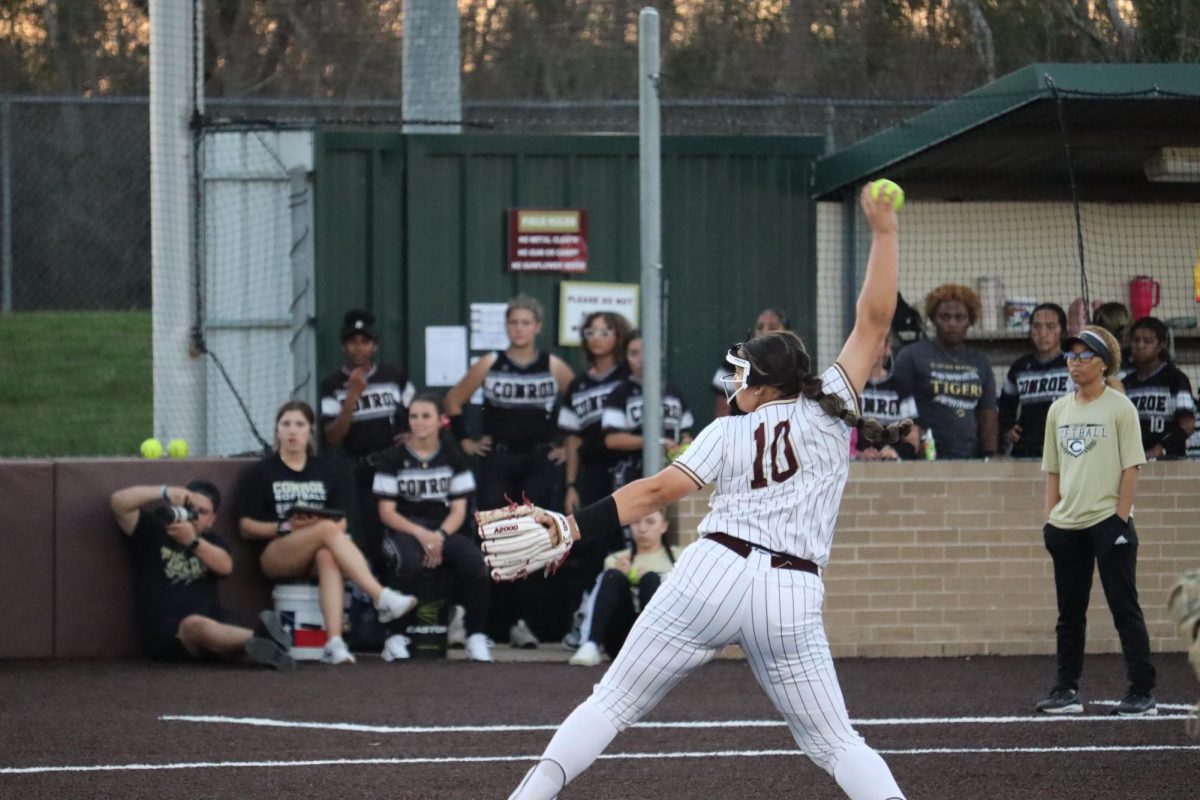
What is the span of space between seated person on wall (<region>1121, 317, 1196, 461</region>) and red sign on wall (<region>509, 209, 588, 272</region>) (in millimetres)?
3660

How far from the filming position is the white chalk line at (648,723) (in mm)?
7742

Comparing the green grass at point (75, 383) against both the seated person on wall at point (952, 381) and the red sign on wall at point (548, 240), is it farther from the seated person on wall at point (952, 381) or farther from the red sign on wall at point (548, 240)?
the seated person on wall at point (952, 381)

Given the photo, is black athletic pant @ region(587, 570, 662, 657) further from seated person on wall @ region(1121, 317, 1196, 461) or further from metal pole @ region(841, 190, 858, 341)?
seated person on wall @ region(1121, 317, 1196, 461)

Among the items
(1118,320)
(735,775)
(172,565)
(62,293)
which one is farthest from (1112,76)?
(62,293)

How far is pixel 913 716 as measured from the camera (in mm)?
8117

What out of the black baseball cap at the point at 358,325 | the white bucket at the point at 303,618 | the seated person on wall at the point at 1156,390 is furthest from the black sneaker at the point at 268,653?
the seated person on wall at the point at 1156,390

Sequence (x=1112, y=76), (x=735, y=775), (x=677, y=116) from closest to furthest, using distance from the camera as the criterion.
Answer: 1. (x=735, y=775)
2. (x=1112, y=76)
3. (x=677, y=116)

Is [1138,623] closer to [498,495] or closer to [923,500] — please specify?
[923,500]

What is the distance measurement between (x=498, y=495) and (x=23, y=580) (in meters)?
2.85

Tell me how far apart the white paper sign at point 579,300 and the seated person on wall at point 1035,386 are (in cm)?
261

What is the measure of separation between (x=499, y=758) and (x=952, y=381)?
15.2 ft

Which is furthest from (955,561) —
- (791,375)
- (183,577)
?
(791,375)

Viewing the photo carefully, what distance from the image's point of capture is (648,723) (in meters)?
8.02

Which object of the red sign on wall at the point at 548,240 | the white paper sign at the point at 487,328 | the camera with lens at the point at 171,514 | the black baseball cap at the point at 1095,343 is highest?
the red sign on wall at the point at 548,240
